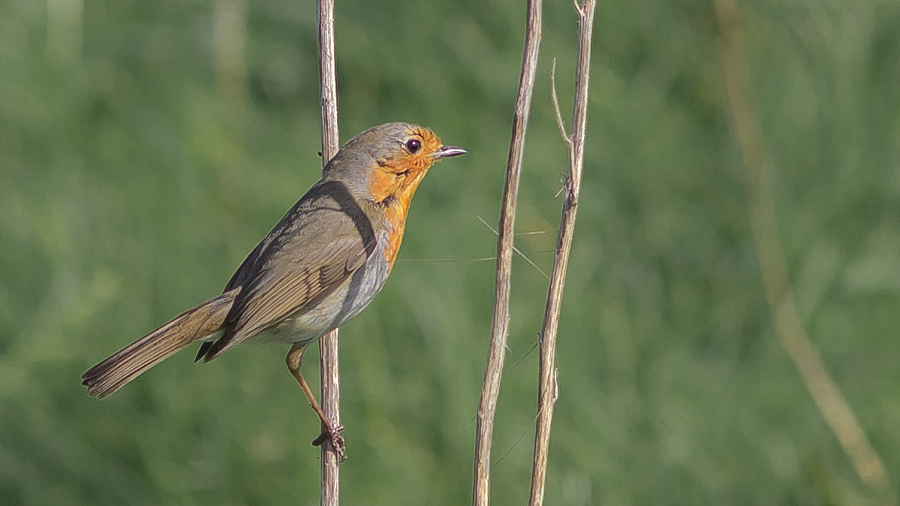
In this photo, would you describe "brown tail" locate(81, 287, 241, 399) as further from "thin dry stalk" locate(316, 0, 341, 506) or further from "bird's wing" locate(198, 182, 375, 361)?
"thin dry stalk" locate(316, 0, 341, 506)

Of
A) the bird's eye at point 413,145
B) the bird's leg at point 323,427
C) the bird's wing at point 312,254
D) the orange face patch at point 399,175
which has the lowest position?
the bird's leg at point 323,427

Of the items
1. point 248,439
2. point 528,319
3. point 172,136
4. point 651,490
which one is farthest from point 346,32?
point 651,490

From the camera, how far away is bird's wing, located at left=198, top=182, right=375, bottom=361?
3453 millimetres

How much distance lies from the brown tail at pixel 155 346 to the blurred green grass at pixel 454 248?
1.33 m

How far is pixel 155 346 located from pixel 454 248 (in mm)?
2461

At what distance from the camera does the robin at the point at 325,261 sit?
3387mm

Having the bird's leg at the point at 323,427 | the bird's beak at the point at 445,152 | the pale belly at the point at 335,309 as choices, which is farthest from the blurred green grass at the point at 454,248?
the bird's beak at the point at 445,152

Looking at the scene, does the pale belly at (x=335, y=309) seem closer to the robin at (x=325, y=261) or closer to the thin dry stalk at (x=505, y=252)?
the robin at (x=325, y=261)

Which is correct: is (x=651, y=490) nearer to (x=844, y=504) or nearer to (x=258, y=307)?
(x=844, y=504)

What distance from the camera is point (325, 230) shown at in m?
3.52

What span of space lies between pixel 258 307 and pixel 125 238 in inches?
103

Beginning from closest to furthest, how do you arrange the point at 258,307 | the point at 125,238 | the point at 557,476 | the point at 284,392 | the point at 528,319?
the point at 258,307 → the point at 557,476 → the point at 284,392 → the point at 528,319 → the point at 125,238

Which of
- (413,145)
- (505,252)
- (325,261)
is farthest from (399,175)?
(505,252)

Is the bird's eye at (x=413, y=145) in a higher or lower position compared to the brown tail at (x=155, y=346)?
higher
